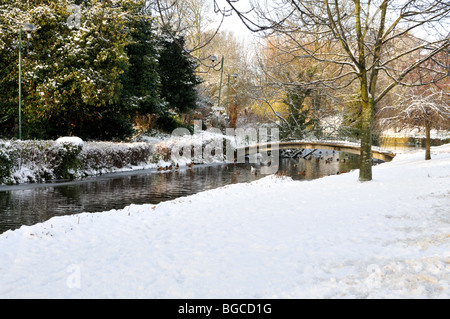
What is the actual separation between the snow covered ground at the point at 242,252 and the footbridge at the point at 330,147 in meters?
19.0

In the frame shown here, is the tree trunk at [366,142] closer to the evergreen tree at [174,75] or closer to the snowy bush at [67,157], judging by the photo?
the snowy bush at [67,157]

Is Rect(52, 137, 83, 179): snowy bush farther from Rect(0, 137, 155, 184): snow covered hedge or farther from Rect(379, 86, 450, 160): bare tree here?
Rect(379, 86, 450, 160): bare tree

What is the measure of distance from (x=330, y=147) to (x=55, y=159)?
20870mm

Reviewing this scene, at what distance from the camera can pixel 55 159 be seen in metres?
16.2

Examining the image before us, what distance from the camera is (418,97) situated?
18.1m

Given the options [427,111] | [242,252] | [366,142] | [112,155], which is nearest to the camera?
[242,252]

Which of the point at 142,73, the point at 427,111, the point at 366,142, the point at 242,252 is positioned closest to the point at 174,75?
the point at 142,73

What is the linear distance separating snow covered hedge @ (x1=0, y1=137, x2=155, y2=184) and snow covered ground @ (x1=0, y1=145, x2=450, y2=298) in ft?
30.5

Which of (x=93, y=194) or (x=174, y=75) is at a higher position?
(x=174, y=75)

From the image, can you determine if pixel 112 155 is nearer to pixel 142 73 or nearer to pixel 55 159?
pixel 55 159

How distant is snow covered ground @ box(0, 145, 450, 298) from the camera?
3.59 m

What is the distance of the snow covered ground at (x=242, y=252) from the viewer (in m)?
3.59

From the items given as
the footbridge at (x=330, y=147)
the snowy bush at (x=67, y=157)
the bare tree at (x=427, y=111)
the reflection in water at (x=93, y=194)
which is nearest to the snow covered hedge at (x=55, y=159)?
the snowy bush at (x=67, y=157)
